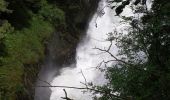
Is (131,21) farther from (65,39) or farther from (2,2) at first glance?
(65,39)

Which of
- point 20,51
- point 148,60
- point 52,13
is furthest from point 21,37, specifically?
point 148,60

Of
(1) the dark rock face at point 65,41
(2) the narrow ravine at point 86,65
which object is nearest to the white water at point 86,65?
(2) the narrow ravine at point 86,65

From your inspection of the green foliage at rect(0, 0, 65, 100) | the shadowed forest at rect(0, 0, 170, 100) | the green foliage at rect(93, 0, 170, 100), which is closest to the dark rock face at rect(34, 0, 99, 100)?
the shadowed forest at rect(0, 0, 170, 100)

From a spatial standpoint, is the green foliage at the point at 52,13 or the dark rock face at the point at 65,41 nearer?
the dark rock face at the point at 65,41

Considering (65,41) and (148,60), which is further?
(65,41)

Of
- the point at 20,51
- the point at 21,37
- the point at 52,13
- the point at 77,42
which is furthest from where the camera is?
the point at 77,42

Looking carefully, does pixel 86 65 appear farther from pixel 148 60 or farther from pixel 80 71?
pixel 148 60

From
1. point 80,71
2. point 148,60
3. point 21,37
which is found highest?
point 21,37

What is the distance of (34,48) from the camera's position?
1612 cm

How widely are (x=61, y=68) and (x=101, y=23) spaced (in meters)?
6.54

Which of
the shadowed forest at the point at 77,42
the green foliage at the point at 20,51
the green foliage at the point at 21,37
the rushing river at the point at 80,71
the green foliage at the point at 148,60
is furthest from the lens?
the rushing river at the point at 80,71

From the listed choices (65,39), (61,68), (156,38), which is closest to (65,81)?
(61,68)

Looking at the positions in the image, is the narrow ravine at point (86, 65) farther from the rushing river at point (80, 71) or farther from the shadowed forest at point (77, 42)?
the shadowed forest at point (77, 42)

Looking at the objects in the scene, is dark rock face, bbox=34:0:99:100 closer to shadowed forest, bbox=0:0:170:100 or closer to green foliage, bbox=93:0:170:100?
shadowed forest, bbox=0:0:170:100
